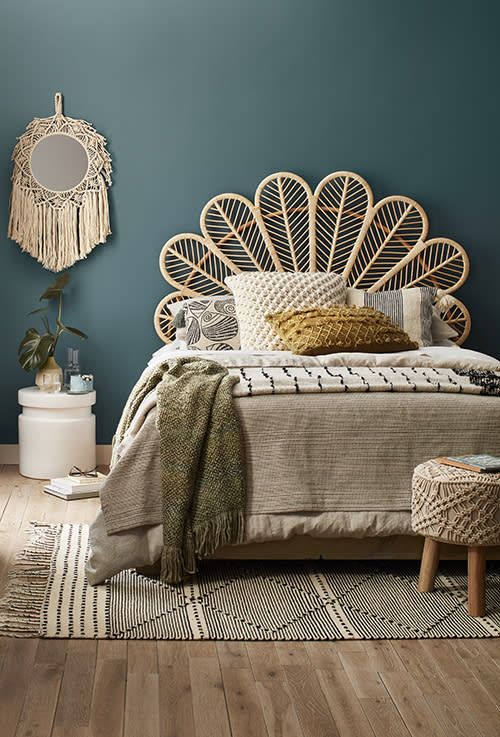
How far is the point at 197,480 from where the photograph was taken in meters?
2.97

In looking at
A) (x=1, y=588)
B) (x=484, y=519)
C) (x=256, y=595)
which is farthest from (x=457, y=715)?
(x=1, y=588)

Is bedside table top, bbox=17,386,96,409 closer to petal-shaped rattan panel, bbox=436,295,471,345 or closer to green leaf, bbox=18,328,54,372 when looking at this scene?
green leaf, bbox=18,328,54,372

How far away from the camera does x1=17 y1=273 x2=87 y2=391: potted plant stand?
4.58 m

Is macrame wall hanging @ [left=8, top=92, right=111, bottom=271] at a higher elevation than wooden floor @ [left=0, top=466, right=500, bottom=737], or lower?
higher

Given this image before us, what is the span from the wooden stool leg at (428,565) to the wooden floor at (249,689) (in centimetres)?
37

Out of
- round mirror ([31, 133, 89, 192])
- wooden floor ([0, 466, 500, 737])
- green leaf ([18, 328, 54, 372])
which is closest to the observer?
wooden floor ([0, 466, 500, 737])

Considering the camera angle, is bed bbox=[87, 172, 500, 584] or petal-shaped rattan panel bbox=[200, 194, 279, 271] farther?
petal-shaped rattan panel bbox=[200, 194, 279, 271]

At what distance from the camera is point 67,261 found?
15.9 feet

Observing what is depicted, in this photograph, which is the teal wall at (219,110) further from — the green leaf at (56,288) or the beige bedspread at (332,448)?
the beige bedspread at (332,448)

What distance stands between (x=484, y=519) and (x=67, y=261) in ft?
9.30

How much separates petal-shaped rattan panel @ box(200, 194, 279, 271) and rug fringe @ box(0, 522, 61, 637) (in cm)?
183

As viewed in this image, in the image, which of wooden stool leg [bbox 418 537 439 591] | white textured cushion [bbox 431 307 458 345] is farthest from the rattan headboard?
wooden stool leg [bbox 418 537 439 591]

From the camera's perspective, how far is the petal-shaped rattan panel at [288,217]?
4863 mm

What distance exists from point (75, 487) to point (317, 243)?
5.87 ft
